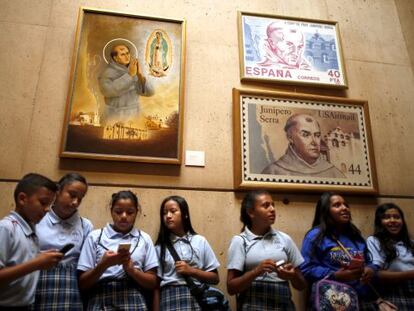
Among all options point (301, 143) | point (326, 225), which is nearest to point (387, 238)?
point (326, 225)

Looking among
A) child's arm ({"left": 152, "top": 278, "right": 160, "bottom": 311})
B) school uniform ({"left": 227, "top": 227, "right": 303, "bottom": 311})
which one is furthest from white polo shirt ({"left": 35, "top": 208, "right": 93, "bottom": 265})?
school uniform ({"left": 227, "top": 227, "right": 303, "bottom": 311})

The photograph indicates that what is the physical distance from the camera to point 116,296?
6.54 ft

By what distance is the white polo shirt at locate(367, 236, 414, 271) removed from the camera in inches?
97.6

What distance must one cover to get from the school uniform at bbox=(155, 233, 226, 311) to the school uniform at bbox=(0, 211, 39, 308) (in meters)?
0.72

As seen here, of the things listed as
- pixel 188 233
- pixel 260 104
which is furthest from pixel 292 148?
pixel 188 233

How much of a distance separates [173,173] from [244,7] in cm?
195

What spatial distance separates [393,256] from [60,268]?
2.19m

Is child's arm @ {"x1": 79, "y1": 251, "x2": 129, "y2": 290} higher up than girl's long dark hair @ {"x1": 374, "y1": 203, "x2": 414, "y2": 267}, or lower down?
lower down

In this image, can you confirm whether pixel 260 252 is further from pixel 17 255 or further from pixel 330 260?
pixel 17 255

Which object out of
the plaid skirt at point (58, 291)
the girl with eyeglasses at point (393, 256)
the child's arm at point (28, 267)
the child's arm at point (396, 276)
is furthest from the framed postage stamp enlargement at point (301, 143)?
the child's arm at point (28, 267)

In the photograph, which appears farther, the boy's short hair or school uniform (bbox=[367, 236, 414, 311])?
school uniform (bbox=[367, 236, 414, 311])

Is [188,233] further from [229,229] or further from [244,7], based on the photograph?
[244,7]

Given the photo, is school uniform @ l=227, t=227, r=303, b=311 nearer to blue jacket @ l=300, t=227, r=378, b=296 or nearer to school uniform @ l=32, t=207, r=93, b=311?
blue jacket @ l=300, t=227, r=378, b=296

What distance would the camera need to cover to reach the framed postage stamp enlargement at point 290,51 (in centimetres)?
341
